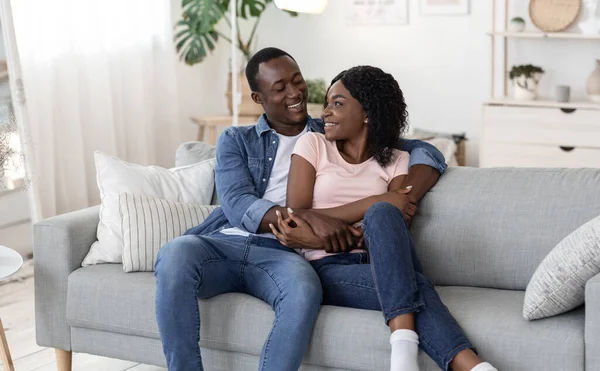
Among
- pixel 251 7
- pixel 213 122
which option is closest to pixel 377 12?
pixel 251 7

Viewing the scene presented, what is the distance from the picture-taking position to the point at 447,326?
224cm

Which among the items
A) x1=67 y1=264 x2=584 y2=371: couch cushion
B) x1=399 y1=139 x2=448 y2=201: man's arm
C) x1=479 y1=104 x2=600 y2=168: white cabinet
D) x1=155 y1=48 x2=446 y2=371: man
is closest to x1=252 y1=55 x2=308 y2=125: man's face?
x1=155 y1=48 x2=446 y2=371: man

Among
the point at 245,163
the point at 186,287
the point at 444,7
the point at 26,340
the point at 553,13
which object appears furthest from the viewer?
the point at 444,7

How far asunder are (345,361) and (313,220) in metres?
0.40

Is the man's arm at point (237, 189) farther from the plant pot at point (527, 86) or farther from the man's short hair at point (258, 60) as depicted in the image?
the plant pot at point (527, 86)

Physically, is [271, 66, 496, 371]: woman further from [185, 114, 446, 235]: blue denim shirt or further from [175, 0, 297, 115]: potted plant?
[175, 0, 297, 115]: potted plant

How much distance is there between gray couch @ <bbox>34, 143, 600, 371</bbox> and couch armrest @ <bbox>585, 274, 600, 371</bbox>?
0.08 meters

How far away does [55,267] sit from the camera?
283 cm

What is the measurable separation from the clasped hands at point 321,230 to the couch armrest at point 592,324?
0.61 meters

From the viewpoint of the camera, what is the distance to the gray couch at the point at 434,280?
2.34 m

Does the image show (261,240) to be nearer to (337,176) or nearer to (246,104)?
(337,176)


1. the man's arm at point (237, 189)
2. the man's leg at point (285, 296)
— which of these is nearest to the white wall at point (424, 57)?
the man's arm at point (237, 189)

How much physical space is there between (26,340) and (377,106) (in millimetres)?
1626

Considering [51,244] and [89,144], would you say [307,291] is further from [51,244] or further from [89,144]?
[89,144]
